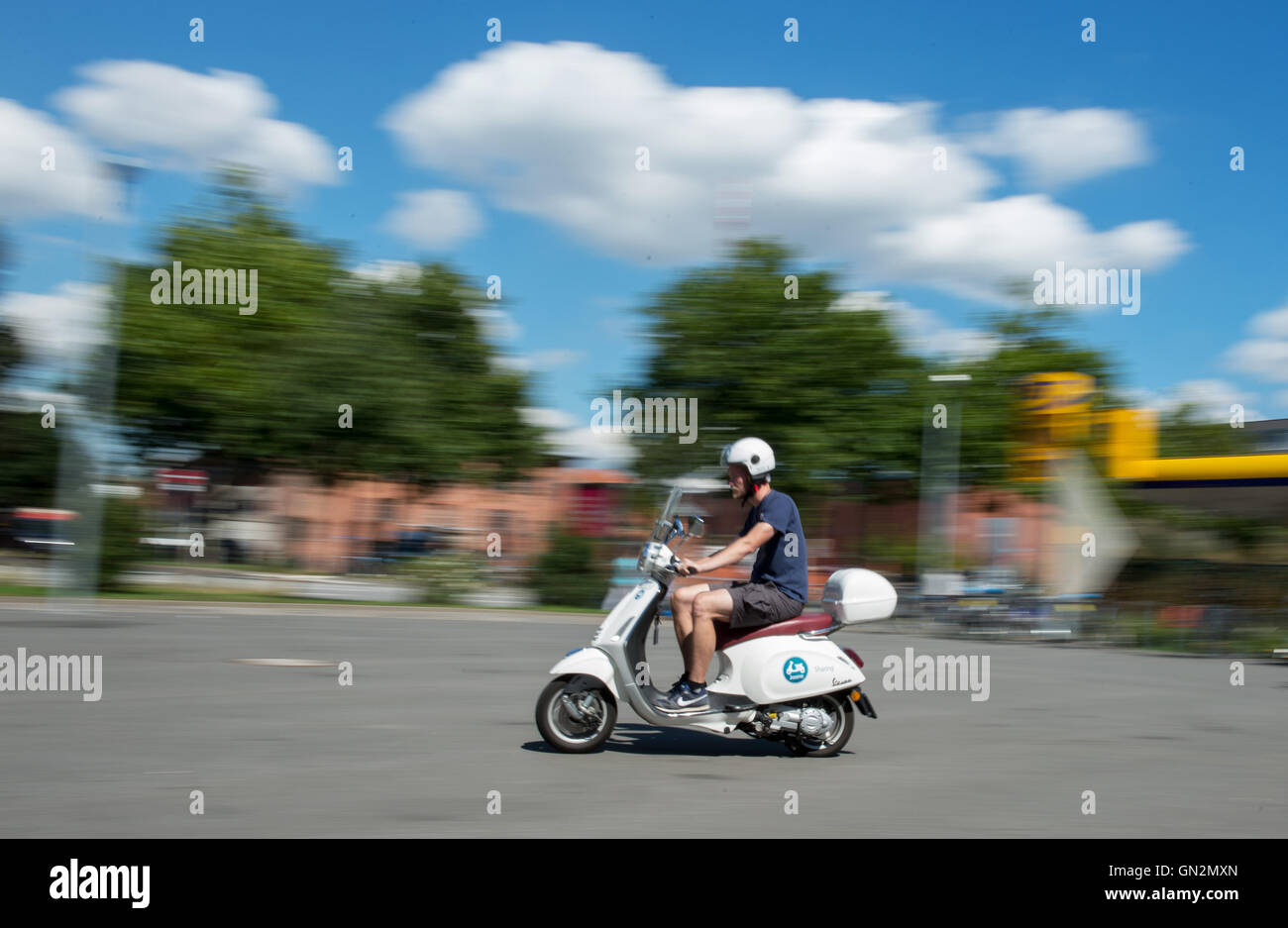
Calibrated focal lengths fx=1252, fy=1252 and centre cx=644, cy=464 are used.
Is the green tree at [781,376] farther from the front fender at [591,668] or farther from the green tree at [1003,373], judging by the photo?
the front fender at [591,668]

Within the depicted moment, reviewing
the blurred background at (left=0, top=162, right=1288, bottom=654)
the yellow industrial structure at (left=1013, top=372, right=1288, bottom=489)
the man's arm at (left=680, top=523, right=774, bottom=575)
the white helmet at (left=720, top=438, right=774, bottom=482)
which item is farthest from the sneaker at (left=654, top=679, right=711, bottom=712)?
the yellow industrial structure at (left=1013, top=372, right=1288, bottom=489)

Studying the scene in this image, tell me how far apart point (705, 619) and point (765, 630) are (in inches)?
15.7

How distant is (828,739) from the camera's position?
307 inches

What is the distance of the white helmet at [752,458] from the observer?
766 cm

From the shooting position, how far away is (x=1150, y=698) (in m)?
12.3

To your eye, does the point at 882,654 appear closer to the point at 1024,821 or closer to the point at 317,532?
the point at 1024,821

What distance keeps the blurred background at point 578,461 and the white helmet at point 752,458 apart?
1539cm

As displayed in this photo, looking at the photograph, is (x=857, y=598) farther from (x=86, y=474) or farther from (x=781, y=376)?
(x=781, y=376)

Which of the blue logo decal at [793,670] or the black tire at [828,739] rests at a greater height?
the blue logo decal at [793,670]

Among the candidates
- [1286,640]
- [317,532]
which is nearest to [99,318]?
[1286,640]

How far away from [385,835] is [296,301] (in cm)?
3885

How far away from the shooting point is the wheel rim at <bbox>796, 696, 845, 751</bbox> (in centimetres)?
774

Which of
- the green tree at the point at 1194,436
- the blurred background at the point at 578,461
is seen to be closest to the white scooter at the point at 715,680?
the blurred background at the point at 578,461

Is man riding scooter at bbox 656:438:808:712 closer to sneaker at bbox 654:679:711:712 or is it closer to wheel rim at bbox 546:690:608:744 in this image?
sneaker at bbox 654:679:711:712
